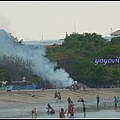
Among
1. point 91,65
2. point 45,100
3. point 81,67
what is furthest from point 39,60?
point 45,100

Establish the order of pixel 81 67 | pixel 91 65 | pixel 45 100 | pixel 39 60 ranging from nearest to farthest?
pixel 45 100
pixel 39 60
pixel 91 65
pixel 81 67

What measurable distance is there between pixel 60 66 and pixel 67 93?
68.3 feet

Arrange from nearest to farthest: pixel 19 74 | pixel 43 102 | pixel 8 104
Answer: pixel 8 104 < pixel 43 102 < pixel 19 74

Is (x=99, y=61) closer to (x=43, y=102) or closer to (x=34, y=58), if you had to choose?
(x=34, y=58)

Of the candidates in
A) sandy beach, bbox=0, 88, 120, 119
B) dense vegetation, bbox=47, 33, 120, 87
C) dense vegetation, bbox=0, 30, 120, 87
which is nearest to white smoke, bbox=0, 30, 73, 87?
dense vegetation, bbox=0, 30, 120, 87

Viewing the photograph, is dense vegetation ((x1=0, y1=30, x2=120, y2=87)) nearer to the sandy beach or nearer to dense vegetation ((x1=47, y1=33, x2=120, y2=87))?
dense vegetation ((x1=47, y1=33, x2=120, y2=87))

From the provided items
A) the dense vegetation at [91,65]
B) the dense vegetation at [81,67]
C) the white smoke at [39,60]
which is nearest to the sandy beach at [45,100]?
the dense vegetation at [91,65]

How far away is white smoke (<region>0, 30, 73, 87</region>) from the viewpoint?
72.8 meters

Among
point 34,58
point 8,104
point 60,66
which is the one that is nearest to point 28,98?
point 8,104

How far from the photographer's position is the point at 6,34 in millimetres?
78062

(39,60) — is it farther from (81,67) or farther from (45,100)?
(45,100)

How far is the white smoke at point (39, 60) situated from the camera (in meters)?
72.8

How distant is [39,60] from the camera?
75.1 meters

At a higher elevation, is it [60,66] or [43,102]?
[60,66]
